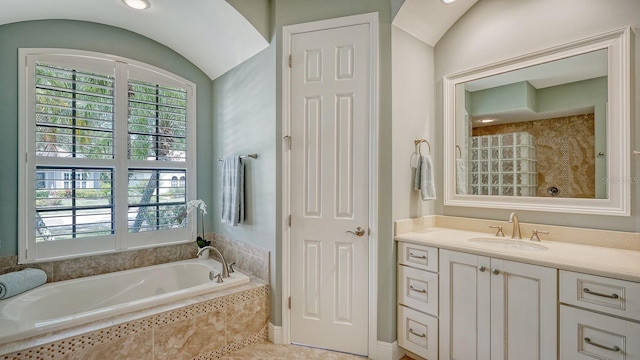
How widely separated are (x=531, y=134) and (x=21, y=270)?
4.00 metres

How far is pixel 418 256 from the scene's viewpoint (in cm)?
202

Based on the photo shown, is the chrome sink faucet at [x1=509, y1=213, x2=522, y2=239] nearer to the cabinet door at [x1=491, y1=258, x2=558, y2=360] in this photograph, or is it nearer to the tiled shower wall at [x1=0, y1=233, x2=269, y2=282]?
the cabinet door at [x1=491, y1=258, x2=558, y2=360]

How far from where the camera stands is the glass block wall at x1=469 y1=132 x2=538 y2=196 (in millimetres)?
2098

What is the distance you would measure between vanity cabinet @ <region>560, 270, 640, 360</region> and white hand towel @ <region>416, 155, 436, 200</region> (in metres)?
0.93

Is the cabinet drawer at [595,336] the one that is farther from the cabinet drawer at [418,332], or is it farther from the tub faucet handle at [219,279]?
the tub faucet handle at [219,279]

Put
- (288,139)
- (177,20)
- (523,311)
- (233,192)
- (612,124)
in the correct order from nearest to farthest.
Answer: (523,311) < (612,124) < (288,139) < (177,20) < (233,192)

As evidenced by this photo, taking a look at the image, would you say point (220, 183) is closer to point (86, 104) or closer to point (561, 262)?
point (86, 104)

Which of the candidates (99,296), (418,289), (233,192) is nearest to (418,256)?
(418,289)

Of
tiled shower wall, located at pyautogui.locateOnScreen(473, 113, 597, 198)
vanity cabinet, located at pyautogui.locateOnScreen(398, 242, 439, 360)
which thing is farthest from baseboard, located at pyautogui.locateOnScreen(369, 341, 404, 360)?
tiled shower wall, located at pyautogui.locateOnScreen(473, 113, 597, 198)

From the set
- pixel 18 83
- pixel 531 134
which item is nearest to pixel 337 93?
pixel 531 134

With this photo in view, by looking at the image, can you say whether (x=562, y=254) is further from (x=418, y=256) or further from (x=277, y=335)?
(x=277, y=335)

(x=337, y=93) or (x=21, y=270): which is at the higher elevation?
(x=337, y=93)

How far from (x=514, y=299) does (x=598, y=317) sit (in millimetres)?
330

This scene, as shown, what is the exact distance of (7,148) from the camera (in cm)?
230
